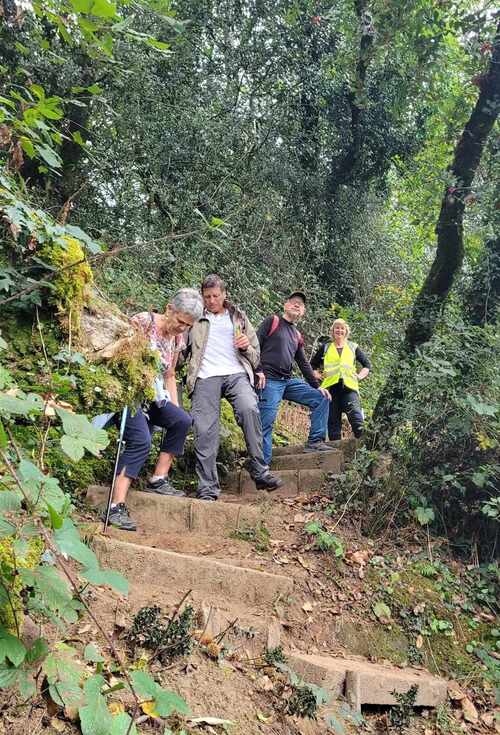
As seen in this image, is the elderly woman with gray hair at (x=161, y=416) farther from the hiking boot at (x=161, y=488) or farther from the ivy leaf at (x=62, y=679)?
the ivy leaf at (x=62, y=679)

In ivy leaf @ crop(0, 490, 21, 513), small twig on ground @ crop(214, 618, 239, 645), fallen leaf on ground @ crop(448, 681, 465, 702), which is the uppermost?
ivy leaf @ crop(0, 490, 21, 513)

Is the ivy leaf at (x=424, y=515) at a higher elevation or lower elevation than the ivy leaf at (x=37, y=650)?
lower

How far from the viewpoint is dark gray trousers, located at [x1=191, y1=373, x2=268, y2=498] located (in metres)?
5.30

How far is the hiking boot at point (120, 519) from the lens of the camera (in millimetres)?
4438

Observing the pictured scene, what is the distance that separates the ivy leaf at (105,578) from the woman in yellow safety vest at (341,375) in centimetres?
535

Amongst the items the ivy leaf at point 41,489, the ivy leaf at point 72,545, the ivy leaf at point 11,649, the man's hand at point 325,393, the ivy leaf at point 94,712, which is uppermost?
the ivy leaf at point 41,489

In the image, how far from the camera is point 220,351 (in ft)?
18.4

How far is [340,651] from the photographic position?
4.01m

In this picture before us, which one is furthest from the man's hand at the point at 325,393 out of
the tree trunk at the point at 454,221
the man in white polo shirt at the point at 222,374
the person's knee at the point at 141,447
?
the person's knee at the point at 141,447

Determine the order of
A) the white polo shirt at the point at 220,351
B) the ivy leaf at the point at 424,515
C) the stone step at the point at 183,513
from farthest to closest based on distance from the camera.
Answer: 1. the white polo shirt at the point at 220,351
2. the ivy leaf at the point at 424,515
3. the stone step at the point at 183,513

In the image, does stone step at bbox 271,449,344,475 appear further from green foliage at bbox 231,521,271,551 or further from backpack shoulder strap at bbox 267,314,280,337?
backpack shoulder strap at bbox 267,314,280,337

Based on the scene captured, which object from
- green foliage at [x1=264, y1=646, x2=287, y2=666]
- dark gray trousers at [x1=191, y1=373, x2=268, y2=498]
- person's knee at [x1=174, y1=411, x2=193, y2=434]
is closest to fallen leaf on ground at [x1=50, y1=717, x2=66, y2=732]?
green foliage at [x1=264, y1=646, x2=287, y2=666]

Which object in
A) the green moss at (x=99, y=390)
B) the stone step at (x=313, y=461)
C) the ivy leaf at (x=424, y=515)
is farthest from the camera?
the stone step at (x=313, y=461)

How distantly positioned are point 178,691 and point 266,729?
0.46m
